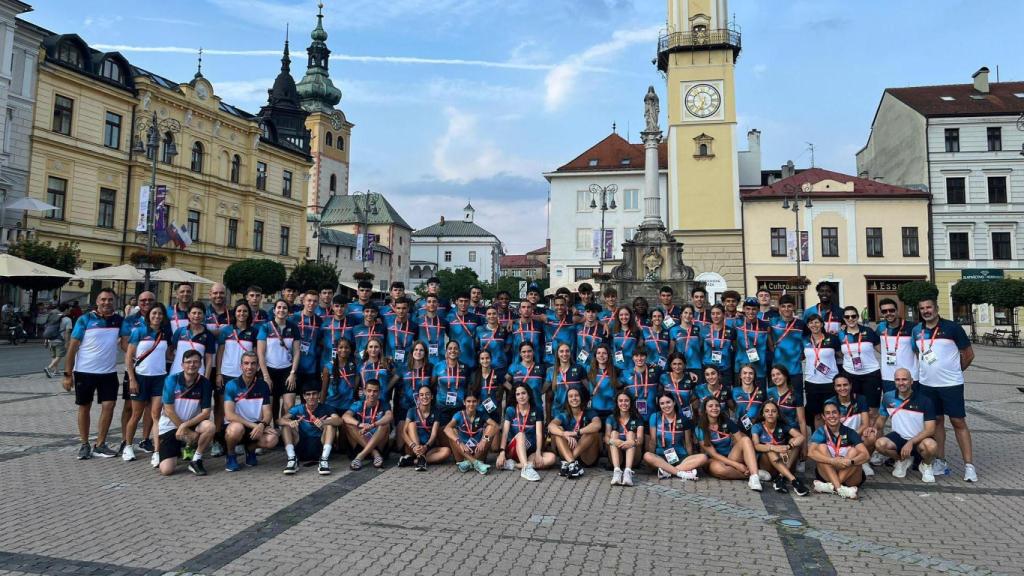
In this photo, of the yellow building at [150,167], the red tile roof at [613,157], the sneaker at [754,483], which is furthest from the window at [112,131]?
the sneaker at [754,483]

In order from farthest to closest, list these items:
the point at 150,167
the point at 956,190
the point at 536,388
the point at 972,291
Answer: the point at 956,190 < the point at 150,167 < the point at 972,291 < the point at 536,388

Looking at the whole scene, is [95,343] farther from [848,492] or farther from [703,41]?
[703,41]

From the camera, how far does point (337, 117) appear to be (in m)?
82.6

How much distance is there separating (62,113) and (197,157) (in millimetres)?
8785

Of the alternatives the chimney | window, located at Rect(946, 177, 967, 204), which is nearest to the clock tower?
window, located at Rect(946, 177, 967, 204)

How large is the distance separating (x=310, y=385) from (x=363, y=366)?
27.7 inches

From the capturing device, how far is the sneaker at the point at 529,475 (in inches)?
265

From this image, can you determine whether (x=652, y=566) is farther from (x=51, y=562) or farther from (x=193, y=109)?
(x=193, y=109)

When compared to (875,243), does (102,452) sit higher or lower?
lower

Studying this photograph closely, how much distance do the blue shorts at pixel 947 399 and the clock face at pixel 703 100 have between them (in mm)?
34513

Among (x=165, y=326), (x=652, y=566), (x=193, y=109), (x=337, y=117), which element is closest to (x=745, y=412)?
(x=652, y=566)

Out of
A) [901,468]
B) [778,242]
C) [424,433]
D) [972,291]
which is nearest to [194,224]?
[778,242]

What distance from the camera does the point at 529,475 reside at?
267 inches

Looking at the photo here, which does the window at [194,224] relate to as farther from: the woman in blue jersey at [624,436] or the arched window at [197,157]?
the woman in blue jersey at [624,436]
